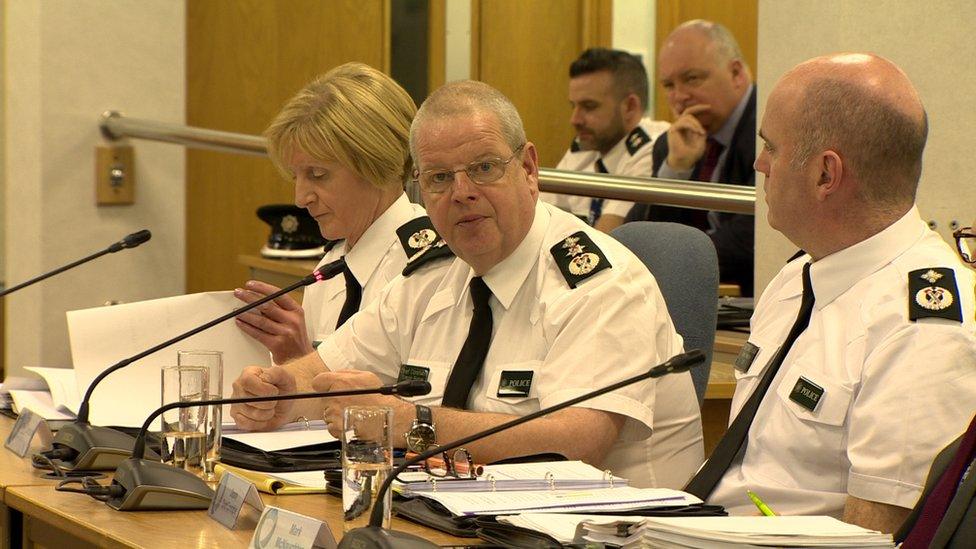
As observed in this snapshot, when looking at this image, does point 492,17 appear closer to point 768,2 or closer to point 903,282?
point 768,2

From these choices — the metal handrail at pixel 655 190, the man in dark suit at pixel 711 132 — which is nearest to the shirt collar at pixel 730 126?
the man in dark suit at pixel 711 132

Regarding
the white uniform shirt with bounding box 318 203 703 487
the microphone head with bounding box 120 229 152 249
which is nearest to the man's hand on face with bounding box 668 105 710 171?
the white uniform shirt with bounding box 318 203 703 487

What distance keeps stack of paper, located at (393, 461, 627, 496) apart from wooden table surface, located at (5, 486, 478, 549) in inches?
3.5

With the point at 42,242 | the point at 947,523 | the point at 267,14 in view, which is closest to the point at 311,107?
the point at 947,523

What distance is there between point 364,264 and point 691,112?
196cm

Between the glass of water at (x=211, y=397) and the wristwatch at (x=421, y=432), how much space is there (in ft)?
0.91

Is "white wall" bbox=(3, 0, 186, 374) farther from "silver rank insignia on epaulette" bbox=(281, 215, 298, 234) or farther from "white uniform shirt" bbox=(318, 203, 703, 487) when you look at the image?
"white uniform shirt" bbox=(318, 203, 703, 487)

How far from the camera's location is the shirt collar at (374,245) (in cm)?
288

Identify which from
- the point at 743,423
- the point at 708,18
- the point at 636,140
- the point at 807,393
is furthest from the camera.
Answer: the point at 708,18

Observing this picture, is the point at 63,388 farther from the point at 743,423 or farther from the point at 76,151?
the point at 76,151

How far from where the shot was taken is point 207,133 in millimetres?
4430

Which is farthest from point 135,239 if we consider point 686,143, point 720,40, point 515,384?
point 720,40

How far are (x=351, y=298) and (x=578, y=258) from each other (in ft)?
2.44

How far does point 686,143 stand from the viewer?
4.40 m
